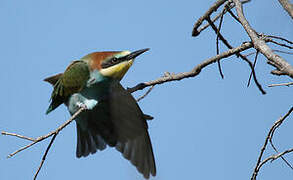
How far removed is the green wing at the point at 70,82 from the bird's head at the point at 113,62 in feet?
0.30

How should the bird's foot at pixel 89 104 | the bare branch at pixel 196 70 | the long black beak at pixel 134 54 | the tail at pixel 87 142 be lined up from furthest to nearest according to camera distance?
the tail at pixel 87 142 → the bird's foot at pixel 89 104 → the long black beak at pixel 134 54 → the bare branch at pixel 196 70

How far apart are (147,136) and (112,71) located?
727 mm

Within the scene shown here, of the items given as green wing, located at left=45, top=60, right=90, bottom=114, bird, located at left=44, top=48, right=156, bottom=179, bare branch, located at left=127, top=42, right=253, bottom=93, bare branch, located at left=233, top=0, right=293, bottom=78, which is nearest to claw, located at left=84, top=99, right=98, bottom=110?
bird, located at left=44, top=48, right=156, bottom=179

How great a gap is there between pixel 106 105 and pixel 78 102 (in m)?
0.26

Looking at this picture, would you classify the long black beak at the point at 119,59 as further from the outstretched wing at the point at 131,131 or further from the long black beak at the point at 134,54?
the outstretched wing at the point at 131,131

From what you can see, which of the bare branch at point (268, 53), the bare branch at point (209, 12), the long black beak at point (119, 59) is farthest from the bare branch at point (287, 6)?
the long black beak at point (119, 59)

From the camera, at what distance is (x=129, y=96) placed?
3734 mm

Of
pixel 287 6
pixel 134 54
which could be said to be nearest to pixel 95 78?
pixel 134 54

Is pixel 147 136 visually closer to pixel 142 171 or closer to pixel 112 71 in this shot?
pixel 142 171

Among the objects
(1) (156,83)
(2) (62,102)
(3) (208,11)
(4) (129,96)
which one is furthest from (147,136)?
(3) (208,11)

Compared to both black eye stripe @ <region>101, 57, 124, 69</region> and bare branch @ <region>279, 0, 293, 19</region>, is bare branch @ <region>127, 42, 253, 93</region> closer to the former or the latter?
bare branch @ <region>279, 0, 293, 19</region>

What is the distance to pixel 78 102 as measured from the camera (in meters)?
3.87

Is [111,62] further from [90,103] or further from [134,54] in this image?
[90,103]

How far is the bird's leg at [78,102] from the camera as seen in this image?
3.80 m
